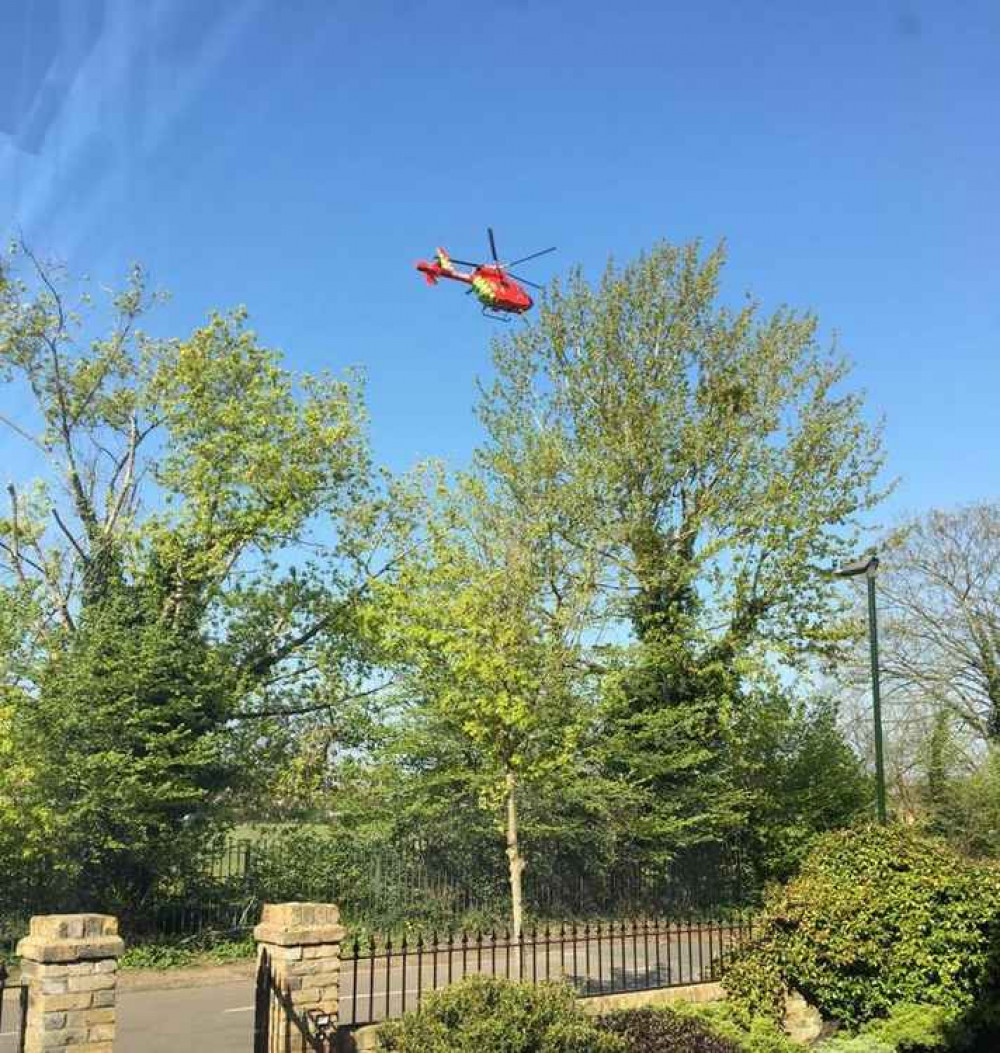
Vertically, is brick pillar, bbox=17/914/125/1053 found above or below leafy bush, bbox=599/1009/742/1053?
above

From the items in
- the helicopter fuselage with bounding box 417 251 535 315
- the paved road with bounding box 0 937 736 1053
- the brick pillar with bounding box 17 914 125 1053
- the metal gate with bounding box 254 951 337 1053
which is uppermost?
the helicopter fuselage with bounding box 417 251 535 315

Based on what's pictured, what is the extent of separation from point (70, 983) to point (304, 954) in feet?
6.03

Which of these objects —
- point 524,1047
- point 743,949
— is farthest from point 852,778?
point 524,1047

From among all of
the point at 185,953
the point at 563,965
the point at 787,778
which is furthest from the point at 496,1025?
the point at 787,778

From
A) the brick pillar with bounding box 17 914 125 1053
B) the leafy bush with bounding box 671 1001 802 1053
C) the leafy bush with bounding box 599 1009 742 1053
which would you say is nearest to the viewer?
the brick pillar with bounding box 17 914 125 1053

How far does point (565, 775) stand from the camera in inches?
721

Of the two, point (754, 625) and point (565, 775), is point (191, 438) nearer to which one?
point (565, 775)

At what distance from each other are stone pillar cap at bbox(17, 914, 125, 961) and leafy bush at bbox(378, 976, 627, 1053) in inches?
93.1

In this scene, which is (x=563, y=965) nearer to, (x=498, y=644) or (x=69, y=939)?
(x=498, y=644)

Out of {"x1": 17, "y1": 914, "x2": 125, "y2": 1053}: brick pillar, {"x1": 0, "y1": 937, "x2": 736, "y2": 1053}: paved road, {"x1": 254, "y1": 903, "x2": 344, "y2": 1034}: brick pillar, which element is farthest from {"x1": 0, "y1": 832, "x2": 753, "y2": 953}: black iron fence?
{"x1": 17, "y1": 914, "x2": 125, "y2": 1053}: brick pillar

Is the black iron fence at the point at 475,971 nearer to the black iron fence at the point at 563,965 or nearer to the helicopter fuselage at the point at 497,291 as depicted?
the black iron fence at the point at 563,965

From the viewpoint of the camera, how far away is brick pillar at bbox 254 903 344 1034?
844 cm

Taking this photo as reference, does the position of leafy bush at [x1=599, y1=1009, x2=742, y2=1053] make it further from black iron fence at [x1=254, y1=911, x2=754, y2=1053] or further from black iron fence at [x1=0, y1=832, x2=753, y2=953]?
black iron fence at [x1=0, y1=832, x2=753, y2=953]

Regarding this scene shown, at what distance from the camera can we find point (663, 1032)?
948cm
